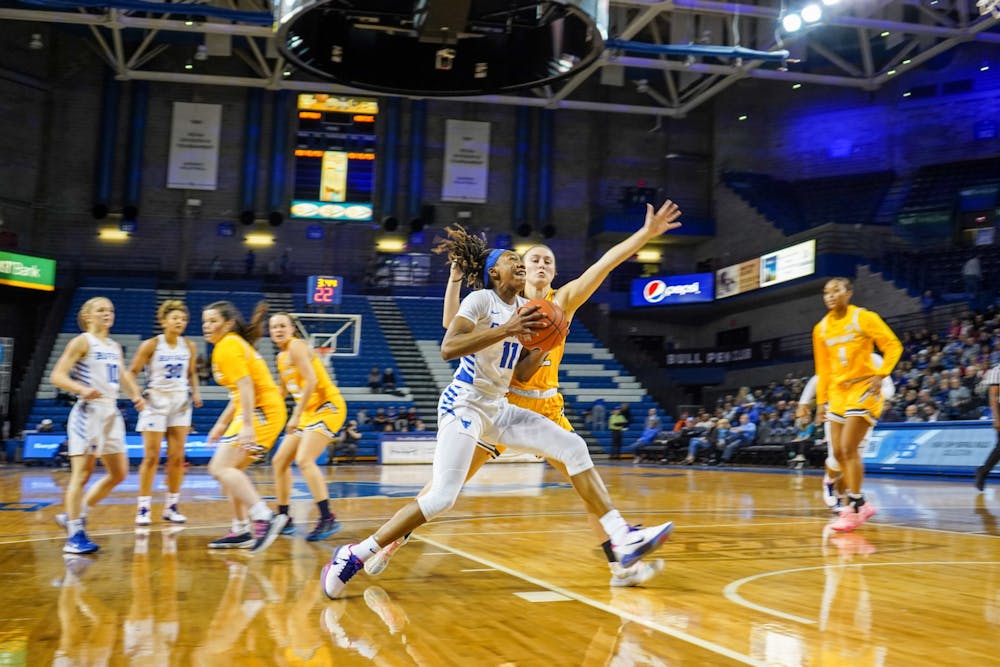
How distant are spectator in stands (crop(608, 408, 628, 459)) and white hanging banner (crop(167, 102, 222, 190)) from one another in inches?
605

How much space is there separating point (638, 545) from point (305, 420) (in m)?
3.24

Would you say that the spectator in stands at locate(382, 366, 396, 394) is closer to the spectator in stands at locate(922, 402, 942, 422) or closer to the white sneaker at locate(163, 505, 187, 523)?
the spectator in stands at locate(922, 402, 942, 422)

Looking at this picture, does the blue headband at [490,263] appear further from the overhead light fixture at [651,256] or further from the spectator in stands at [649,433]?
the overhead light fixture at [651,256]

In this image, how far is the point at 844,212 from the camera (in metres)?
27.6

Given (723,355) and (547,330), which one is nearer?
(547,330)

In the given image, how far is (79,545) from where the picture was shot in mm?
5457

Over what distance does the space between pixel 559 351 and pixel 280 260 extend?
2565 cm

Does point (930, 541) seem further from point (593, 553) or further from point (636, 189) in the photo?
point (636, 189)

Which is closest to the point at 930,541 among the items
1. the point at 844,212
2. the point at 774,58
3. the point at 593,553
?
the point at 593,553

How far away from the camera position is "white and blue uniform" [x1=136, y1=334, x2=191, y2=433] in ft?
24.3

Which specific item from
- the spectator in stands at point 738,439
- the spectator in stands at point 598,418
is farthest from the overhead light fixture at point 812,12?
the spectator in stands at point 598,418

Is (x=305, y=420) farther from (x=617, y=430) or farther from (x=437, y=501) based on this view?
(x=617, y=430)

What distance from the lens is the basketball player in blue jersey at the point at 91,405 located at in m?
5.75

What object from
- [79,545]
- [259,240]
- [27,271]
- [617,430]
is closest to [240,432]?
[79,545]
